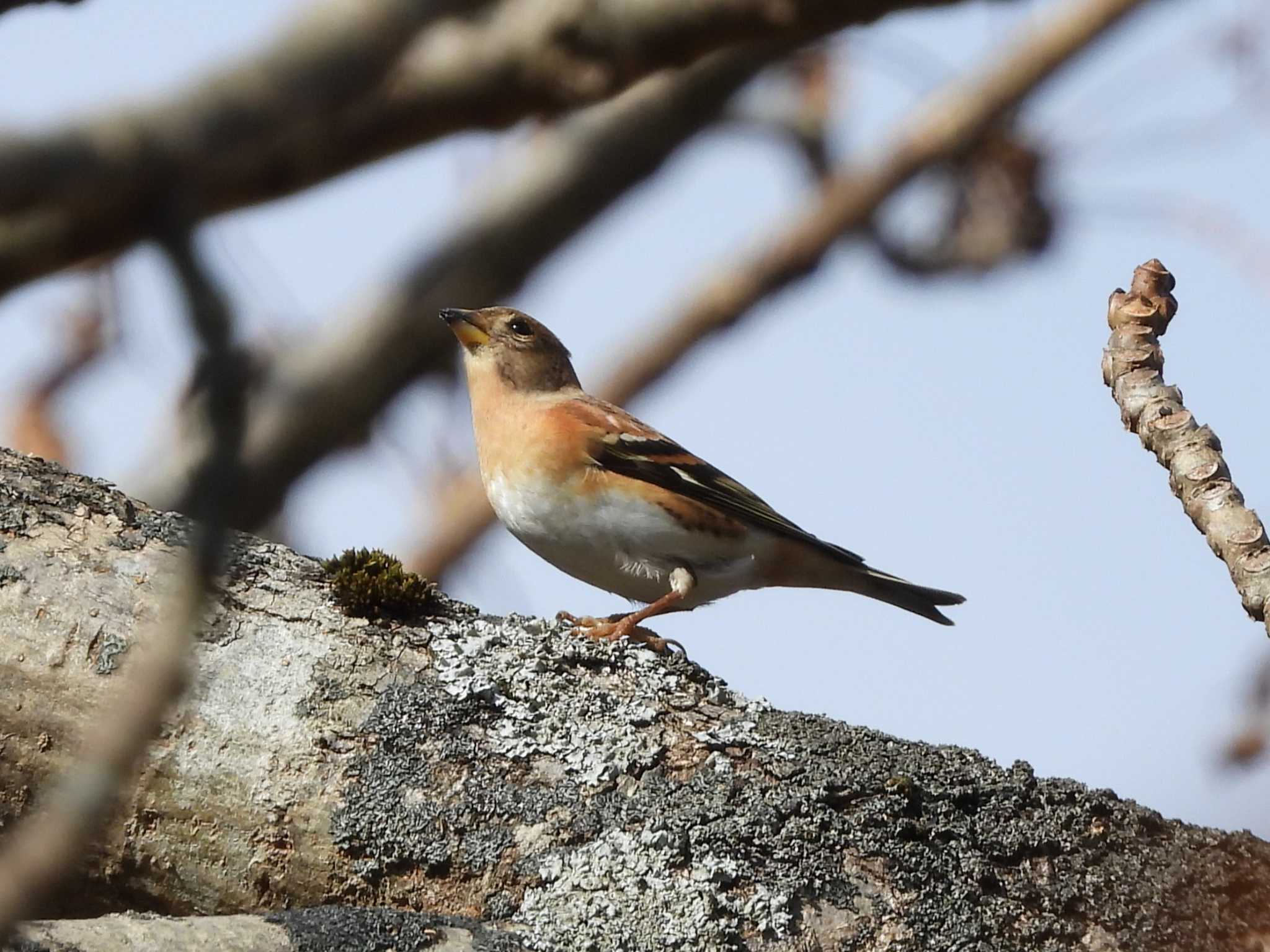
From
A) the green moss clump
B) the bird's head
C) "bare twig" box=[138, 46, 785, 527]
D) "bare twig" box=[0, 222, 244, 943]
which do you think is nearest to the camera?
"bare twig" box=[0, 222, 244, 943]

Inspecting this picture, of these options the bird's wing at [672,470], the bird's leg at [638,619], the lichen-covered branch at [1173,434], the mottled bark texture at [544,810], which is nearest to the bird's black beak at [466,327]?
the bird's wing at [672,470]

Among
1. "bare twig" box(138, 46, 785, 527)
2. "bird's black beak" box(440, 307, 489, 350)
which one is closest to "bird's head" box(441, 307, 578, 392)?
"bird's black beak" box(440, 307, 489, 350)

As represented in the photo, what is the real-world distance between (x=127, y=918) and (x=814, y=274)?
591 centimetres

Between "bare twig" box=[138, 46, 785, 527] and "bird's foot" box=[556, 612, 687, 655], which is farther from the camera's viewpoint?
"bare twig" box=[138, 46, 785, 527]

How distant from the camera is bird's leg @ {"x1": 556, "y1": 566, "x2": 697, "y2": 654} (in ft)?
17.2

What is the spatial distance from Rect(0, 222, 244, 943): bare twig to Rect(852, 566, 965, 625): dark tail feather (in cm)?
515

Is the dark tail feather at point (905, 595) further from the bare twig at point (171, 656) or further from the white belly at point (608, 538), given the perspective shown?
the bare twig at point (171, 656)

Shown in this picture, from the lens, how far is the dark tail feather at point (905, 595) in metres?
6.35

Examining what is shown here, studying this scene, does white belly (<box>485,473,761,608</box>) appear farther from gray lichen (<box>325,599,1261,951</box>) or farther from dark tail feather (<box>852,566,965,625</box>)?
gray lichen (<box>325,599,1261,951</box>)

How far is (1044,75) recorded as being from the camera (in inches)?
310

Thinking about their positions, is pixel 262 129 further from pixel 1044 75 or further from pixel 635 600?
pixel 1044 75

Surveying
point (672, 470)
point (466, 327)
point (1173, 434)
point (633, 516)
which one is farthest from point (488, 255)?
point (1173, 434)

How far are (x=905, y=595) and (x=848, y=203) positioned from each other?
248 cm

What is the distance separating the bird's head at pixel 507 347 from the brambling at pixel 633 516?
0.19ft
